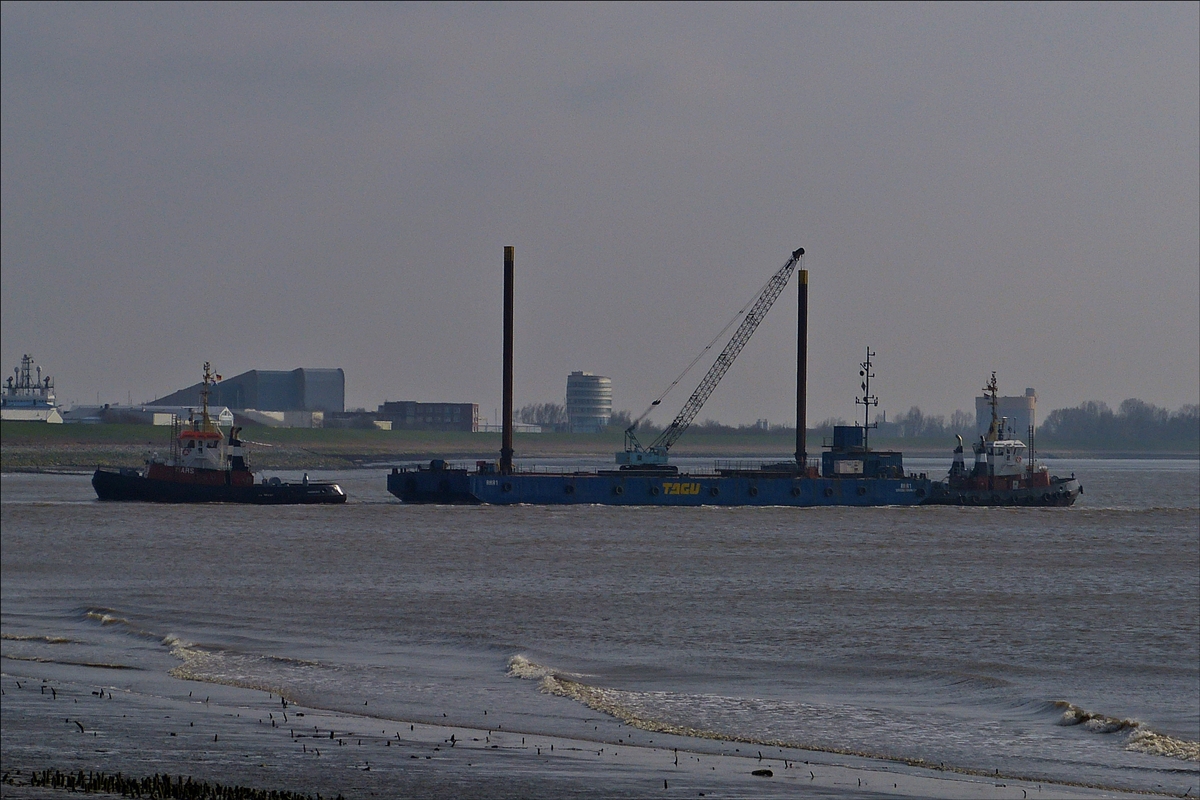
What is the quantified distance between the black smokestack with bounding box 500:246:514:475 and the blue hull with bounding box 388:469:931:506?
3.12 metres

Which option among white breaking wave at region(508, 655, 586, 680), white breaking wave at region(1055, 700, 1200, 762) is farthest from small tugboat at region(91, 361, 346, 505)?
white breaking wave at region(1055, 700, 1200, 762)

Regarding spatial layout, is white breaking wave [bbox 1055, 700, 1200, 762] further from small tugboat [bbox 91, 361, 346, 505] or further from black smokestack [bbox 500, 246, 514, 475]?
black smokestack [bbox 500, 246, 514, 475]

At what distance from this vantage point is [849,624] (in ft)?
125

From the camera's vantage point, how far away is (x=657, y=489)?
103 m

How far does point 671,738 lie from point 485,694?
508cm

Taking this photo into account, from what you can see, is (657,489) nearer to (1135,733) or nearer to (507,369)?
(507,369)

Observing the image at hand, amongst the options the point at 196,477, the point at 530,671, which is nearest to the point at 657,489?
the point at 196,477

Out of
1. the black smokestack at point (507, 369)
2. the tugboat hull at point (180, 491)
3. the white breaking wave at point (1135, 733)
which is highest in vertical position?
the black smokestack at point (507, 369)

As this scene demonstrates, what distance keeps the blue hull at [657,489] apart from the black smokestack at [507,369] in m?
3.12

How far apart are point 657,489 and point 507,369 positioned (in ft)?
48.6

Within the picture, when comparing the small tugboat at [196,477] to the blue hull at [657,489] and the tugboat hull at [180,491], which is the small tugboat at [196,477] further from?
the blue hull at [657,489]

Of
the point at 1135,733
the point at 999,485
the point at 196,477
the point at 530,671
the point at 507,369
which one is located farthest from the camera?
the point at 507,369

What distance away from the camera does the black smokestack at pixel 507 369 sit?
10562 cm

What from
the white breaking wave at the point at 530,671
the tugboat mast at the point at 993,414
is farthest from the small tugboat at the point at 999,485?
the white breaking wave at the point at 530,671
